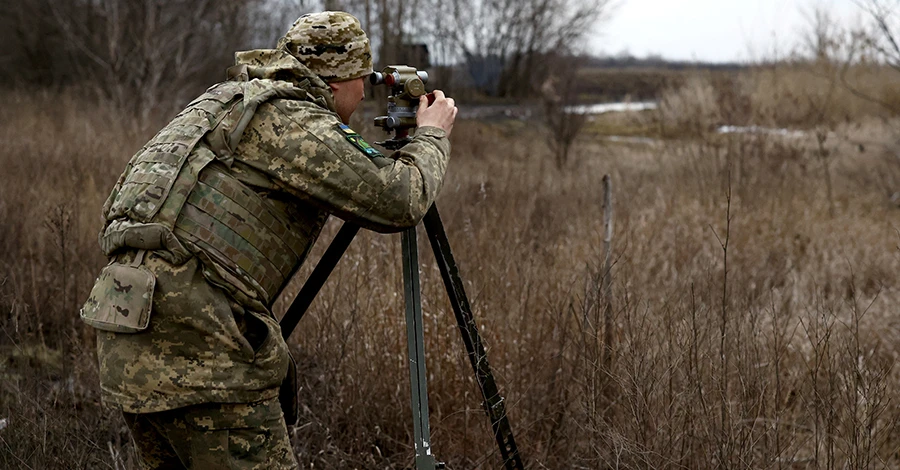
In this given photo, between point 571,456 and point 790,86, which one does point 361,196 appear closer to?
point 571,456

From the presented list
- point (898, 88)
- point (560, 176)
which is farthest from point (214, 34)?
point (898, 88)

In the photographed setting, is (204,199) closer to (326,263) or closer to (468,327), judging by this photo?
(326,263)

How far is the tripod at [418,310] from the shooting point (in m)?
2.04

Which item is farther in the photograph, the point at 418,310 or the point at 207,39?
the point at 207,39

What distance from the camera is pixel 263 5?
1588 centimetres

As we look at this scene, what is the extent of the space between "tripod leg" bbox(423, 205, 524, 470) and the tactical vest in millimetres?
517

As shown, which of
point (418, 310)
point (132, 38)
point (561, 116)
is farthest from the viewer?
point (132, 38)

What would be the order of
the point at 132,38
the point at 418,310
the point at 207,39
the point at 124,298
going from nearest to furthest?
the point at 124,298, the point at 418,310, the point at 132,38, the point at 207,39

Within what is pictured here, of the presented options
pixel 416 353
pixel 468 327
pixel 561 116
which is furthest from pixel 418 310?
pixel 561 116

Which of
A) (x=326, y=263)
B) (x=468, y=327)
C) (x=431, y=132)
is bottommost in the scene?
(x=468, y=327)

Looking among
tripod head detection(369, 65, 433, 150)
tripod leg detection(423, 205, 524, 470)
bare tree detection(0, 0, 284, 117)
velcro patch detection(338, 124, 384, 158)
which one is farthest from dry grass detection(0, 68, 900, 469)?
bare tree detection(0, 0, 284, 117)

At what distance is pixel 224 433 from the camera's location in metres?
1.72

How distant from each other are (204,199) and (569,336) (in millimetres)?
1832

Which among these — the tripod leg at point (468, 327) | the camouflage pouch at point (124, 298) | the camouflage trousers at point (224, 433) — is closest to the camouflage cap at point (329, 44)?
the tripod leg at point (468, 327)
